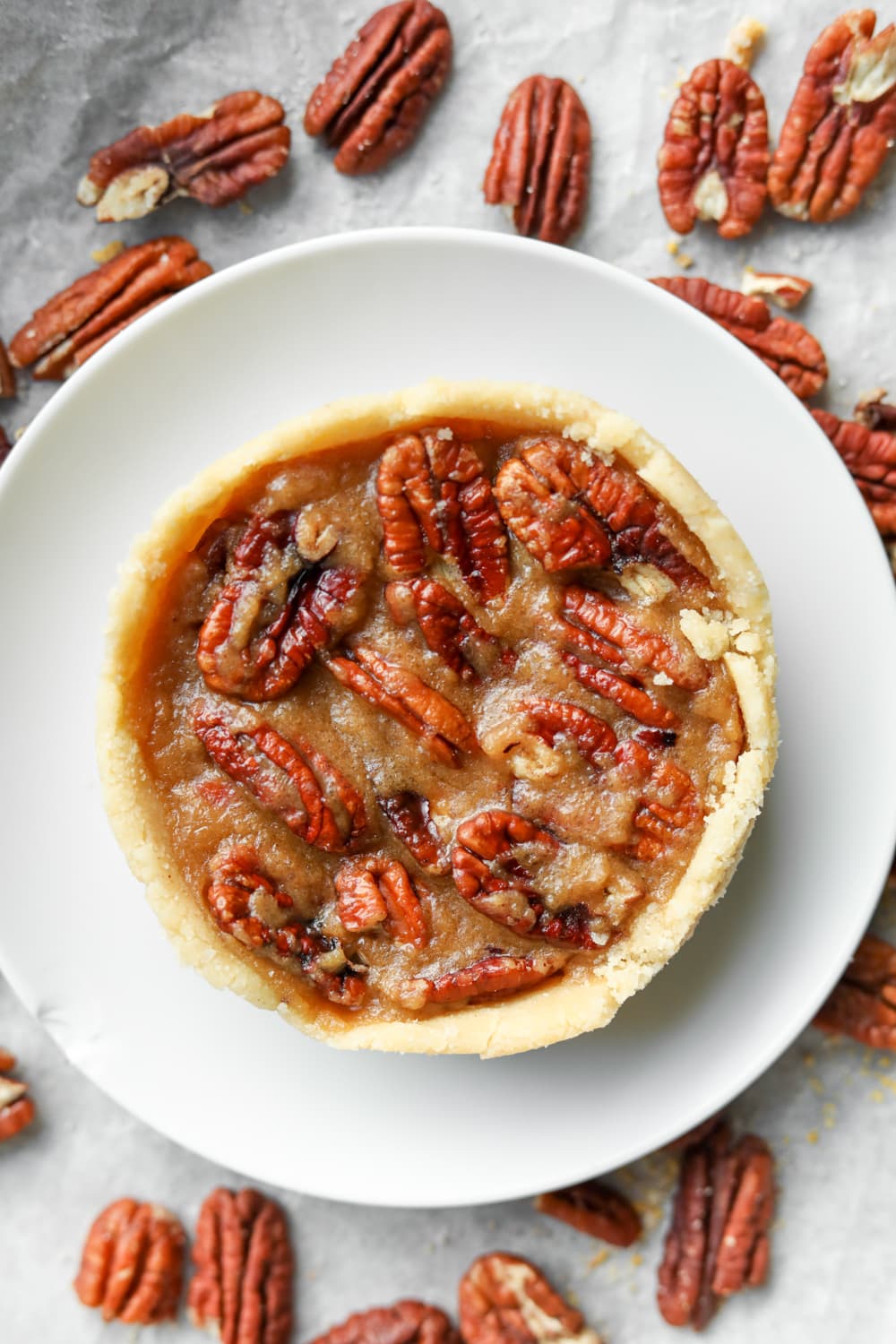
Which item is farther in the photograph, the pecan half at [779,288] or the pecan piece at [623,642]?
the pecan half at [779,288]

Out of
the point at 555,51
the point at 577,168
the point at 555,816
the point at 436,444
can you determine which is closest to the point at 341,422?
the point at 436,444

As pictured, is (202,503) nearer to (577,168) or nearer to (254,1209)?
(577,168)

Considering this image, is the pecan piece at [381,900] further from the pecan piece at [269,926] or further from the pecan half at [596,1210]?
the pecan half at [596,1210]

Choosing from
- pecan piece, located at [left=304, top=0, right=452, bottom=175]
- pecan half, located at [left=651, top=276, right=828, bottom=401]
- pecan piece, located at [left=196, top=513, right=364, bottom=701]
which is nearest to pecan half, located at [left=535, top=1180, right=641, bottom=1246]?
pecan piece, located at [left=196, top=513, right=364, bottom=701]

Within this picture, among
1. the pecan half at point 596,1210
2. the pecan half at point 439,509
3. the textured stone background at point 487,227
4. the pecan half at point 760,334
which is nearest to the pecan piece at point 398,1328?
the textured stone background at point 487,227

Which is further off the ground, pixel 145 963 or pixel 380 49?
pixel 380 49

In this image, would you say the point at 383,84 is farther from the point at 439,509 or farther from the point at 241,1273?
the point at 241,1273

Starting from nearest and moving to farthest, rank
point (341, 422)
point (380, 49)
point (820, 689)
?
1. point (341, 422)
2. point (820, 689)
3. point (380, 49)
